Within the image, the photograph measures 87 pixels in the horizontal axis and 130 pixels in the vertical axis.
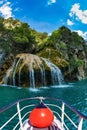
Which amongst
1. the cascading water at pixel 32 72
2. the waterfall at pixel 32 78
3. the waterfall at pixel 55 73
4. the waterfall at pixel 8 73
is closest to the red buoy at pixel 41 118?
the cascading water at pixel 32 72

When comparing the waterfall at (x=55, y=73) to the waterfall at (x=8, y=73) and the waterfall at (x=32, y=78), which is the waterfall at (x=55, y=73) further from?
the waterfall at (x=8, y=73)

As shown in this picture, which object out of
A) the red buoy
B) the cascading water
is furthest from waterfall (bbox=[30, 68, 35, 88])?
the red buoy

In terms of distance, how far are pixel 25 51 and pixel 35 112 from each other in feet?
158

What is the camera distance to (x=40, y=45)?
2345 inches

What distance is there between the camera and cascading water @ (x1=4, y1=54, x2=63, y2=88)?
45.7 metres

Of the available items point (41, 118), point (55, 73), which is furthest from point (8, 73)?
point (41, 118)

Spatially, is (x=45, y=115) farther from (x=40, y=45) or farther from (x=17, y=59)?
(x=40, y=45)

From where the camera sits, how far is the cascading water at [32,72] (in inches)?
1799

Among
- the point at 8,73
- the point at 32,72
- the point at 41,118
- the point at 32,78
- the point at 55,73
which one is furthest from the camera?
the point at 55,73

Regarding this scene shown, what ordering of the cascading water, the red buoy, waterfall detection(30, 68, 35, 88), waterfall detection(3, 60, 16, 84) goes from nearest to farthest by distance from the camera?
the red buoy < waterfall detection(30, 68, 35, 88) < the cascading water < waterfall detection(3, 60, 16, 84)

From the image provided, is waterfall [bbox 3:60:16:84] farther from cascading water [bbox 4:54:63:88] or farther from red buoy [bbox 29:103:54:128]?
red buoy [bbox 29:103:54:128]

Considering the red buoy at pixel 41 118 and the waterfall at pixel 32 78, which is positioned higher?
the waterfall at pixel 32 78

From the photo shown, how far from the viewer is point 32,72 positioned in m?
46.0

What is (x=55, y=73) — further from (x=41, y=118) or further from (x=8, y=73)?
(x=41, y=118)
